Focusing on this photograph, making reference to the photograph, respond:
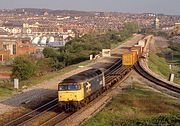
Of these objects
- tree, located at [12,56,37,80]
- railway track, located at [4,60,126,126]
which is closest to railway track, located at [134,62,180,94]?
tree, located at [12,56,37,80]

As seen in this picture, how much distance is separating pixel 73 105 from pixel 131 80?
17123 mm

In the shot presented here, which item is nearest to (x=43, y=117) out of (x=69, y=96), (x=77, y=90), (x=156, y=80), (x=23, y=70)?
(x=69, y=96)

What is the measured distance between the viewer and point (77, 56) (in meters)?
79.2

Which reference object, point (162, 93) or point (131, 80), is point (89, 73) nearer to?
point (162, 93)

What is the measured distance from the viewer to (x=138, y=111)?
88.3 feet

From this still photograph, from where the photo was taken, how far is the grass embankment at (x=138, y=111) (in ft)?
69.7

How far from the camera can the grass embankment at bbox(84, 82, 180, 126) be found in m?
21.2

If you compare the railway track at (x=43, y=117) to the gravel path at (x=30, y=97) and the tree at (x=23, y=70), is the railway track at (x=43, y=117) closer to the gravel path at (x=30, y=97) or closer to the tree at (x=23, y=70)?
the gravel path at (x=30, y=97)

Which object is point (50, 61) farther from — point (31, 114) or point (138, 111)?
point (31, 114)

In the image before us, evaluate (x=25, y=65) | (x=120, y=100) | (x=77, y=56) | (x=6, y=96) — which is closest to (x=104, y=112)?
(x=120, y=100)

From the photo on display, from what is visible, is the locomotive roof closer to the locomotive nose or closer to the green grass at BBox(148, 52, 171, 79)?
the locomotive nose

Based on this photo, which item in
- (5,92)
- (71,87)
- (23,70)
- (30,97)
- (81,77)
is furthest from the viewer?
(23,70)

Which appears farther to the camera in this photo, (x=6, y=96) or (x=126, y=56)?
(x=126, y=56)

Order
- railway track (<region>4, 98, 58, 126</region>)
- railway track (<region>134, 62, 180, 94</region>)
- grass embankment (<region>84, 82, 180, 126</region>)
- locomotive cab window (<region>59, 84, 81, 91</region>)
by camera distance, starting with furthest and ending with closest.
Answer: railway track (<region>134, 62, 180, 94</region>), locomotive cab window (<region>59, 84, 81, 91</region>), railway track (<region>4, 98, 58, 126</region>), grass embankment (<region>84, 82, 180, 126</region>)
